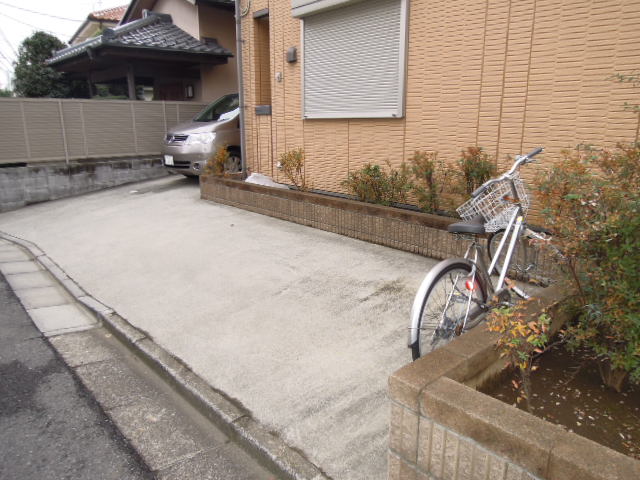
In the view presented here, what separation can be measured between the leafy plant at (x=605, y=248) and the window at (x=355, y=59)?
4.22 metres

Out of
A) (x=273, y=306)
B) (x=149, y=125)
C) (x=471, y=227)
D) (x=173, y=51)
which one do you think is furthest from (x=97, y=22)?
(x=471, y=227)

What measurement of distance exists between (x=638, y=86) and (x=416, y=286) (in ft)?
8.71

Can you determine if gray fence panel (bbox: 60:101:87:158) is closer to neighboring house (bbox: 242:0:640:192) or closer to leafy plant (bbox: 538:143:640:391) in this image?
neighboring house (bbox: 242:0:640:192)

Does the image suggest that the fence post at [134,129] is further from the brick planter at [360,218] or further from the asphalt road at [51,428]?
the asphalt road at [51,428]

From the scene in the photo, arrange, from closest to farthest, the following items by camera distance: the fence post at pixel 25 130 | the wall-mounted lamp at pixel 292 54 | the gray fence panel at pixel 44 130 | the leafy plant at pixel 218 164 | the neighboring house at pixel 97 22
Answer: the wall-mounted lamp at pixel 292 54 → the leafy plant at pixel 218 164 → the fence post at pixel 25 130 → the gray fence panel at pixel 44 130 → the neighboring house at pixel 97 22

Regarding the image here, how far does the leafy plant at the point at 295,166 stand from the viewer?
7.75m

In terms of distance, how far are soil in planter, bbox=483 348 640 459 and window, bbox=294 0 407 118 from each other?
4518 mm

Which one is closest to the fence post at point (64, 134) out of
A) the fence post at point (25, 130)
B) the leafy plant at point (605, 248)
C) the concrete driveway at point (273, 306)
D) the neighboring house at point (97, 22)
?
the fence post at point (25, 130)

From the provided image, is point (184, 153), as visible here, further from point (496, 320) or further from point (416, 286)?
point (496, 320)

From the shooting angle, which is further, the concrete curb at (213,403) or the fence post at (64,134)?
the fence post at (64,134)

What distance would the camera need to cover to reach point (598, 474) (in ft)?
4.81

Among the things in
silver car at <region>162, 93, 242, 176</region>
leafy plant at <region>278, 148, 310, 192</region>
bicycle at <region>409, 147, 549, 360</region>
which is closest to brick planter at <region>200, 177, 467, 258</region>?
leafy plant at <region>278, 148, 310, 192</region>

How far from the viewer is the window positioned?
6473 millimetres

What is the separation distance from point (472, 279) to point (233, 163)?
7823 mm
